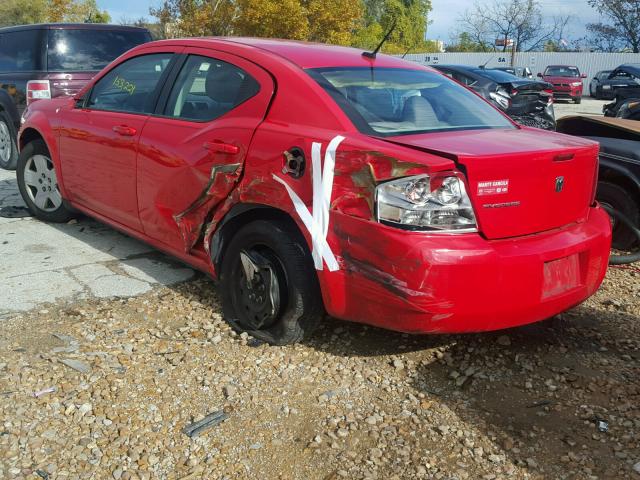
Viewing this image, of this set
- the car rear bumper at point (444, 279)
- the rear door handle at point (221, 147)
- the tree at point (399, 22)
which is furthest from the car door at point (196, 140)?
the tree at point (399, 22)

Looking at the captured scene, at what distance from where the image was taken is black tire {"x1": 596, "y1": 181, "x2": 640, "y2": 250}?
5.12 m

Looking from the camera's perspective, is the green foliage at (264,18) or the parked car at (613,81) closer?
the parked car at (613,81)

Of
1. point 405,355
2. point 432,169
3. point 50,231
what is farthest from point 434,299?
point 50,231

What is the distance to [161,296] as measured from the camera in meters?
4.17

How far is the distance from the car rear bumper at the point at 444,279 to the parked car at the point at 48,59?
5.81 metres

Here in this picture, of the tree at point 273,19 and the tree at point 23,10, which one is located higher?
the tree at point 23,10

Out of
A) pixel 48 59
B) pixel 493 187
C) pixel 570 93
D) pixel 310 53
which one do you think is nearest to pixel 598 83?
pixel 570 93

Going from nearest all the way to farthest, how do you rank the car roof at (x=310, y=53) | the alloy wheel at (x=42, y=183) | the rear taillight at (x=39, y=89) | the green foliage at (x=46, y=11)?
the car roof at (x=310, y=53) < the alloy wheel at (x=42, y=183) < the rear taillight at (x=39, y=89) < the green foliage at (x=46, y=11)

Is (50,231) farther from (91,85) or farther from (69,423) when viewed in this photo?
(69,423)

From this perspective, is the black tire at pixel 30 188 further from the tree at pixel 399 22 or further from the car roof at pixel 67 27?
the tree at pixel 399 22

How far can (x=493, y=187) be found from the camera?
2848 mm

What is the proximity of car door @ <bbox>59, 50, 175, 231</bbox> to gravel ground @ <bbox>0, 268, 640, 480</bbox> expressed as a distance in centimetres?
88

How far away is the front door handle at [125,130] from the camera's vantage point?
421 centimetres

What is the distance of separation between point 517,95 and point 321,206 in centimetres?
833
